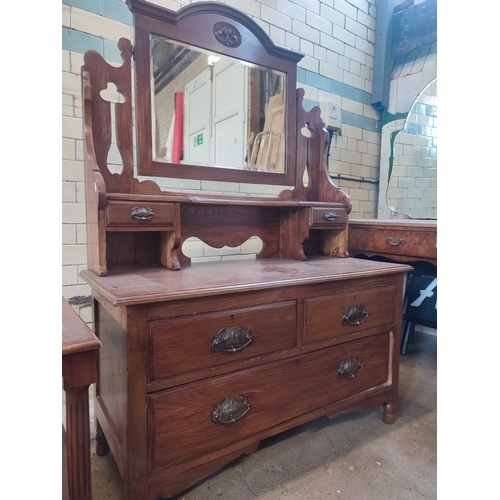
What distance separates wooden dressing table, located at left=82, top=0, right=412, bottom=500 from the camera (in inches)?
40.5

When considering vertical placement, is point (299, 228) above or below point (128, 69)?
below

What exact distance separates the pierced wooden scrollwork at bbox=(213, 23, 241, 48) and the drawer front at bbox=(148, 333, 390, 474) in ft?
4.50

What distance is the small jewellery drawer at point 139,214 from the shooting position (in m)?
1.21

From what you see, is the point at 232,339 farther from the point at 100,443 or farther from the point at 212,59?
the point at 212,59

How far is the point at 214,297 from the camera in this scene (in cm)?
108

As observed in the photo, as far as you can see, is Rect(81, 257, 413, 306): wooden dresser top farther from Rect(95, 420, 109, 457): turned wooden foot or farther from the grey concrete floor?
the grey concrete floor

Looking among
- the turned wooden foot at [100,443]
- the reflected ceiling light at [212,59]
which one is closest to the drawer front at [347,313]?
the turned wooden foot at [100,443]

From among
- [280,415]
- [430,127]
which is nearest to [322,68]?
[430,127]

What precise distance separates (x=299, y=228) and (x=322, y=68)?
4.10 feet

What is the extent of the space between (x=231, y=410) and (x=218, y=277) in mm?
440
